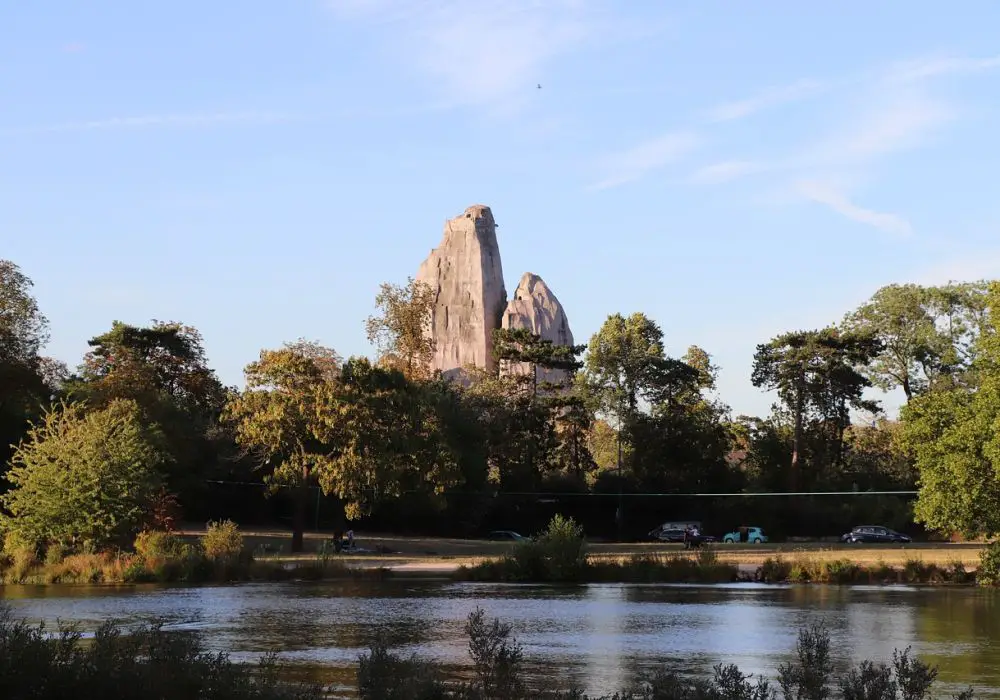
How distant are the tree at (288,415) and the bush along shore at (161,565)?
13.4m

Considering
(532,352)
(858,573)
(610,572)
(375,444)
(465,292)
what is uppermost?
(465,292)

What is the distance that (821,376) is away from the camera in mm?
95750

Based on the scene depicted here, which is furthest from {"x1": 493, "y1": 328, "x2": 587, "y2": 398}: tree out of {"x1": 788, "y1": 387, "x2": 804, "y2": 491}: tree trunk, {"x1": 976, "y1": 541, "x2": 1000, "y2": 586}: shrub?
{"x1": 976, "y1": 541, "x2": 1000, "y2": 586}: shrub

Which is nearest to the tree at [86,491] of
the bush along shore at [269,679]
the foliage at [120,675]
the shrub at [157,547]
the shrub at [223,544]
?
the shrub at [157,547]

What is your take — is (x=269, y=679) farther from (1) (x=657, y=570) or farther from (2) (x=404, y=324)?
(2) (x=404, y=324)

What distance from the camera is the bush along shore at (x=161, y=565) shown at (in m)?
49.9

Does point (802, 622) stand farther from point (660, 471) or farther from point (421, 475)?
point (660, 471)

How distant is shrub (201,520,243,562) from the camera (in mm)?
52844

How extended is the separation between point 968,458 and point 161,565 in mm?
32245

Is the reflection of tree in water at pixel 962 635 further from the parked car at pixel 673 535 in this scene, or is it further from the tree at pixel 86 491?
the parked car at pixel 673 535

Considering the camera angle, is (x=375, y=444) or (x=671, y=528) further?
(x=671, y=528)

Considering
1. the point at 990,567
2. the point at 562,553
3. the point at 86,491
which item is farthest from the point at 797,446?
the point at 86,491

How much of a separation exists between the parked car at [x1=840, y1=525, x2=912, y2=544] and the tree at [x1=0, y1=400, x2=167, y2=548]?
50591 millimetres

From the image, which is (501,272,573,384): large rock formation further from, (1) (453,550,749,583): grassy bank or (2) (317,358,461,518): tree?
(1) (453,550,749,583): grassy bank
